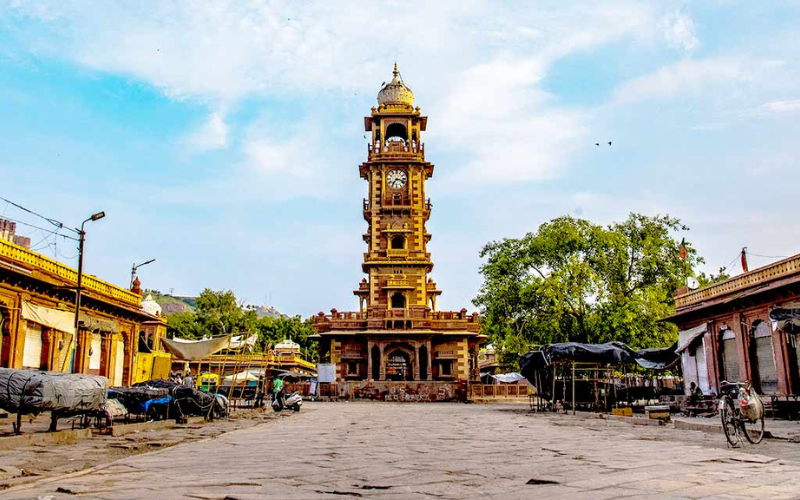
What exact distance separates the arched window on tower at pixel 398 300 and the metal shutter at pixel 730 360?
27038 mm

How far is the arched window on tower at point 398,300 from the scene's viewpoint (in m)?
47.4

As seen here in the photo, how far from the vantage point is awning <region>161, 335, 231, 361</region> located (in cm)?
2277

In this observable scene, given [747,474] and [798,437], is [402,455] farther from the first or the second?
[798,437]

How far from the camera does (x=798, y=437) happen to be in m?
11.3

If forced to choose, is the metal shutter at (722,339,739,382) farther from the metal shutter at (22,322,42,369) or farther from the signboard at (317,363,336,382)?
the signboard at (317,363,336,382)

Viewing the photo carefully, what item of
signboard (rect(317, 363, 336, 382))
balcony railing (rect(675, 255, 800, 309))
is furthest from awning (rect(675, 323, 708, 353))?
signboard (rect(317, 363, 336, 382))

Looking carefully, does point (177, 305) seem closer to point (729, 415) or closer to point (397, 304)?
point (397, 304)

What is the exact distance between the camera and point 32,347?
67.6 feet

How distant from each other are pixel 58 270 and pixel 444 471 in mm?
18789

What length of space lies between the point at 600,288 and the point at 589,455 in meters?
27.5

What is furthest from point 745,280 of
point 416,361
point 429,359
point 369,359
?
point 369,359

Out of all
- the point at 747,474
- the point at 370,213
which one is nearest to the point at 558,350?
the point at 747,474

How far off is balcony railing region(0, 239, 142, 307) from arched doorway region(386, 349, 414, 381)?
20291mm

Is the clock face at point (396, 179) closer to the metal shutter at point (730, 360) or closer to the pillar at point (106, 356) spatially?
the pillar at point (106, 356)
